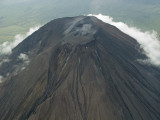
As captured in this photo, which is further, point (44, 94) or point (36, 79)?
point (36, 79)

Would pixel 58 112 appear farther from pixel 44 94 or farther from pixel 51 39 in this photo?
pixel 51 39

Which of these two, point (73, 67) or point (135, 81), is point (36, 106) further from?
point (135, 81)

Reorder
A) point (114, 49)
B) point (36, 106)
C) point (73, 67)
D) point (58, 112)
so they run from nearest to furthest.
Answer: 1. point (58, 112)
2. point (36, 106)
3. point (73, 67)
4. point (114, 49)

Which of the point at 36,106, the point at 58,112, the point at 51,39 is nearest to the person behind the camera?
the point at 58,112

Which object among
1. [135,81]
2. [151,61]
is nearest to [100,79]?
[135,81]

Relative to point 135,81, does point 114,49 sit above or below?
above

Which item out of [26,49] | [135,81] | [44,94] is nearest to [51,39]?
[26,49]
